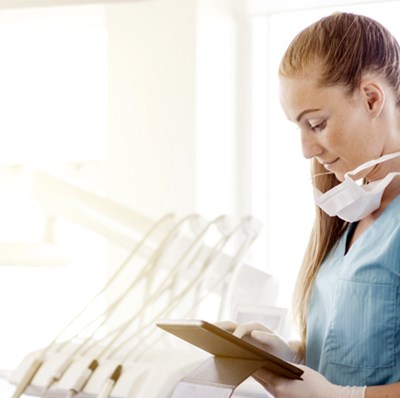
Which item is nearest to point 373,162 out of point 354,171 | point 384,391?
point 354,171

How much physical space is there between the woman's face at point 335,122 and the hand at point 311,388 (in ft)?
0.91

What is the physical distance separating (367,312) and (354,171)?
18 cm

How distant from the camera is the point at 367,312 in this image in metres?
0.95

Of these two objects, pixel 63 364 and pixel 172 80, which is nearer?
pixel 63 364

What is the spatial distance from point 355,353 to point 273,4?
1130 mm

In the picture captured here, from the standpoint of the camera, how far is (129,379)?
3.43 ft

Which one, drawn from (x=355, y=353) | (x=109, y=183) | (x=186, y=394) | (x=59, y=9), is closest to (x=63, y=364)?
(x=186, y=394)

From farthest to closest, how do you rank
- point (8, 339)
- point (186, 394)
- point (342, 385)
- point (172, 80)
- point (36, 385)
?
point (8, 339) → point (172, 80) → point (36, 385) → point (342, 385) → point (186, 394)

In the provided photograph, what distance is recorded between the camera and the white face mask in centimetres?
97

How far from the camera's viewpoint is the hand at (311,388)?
906mm

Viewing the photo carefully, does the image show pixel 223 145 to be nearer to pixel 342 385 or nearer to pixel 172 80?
pixel 172 80

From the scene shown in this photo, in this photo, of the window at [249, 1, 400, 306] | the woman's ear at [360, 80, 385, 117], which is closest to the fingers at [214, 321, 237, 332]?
the woman's ear at [360, 80, 385, 117]

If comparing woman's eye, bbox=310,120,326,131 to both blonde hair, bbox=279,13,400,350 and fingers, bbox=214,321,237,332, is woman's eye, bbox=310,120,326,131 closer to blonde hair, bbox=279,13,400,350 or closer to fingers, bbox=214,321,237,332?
blonde hair, bbox=279,13,400,350

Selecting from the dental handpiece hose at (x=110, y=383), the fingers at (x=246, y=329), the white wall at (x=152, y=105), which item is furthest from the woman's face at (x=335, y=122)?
the white wall at (x=152, y=105)
